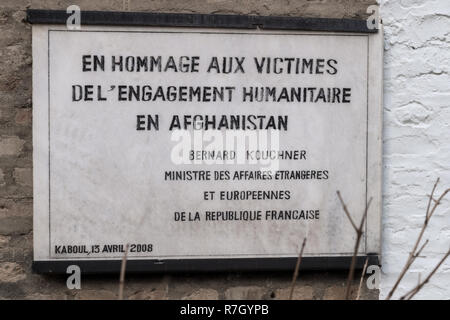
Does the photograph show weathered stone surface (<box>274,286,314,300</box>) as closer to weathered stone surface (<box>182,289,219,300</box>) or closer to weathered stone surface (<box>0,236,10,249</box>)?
weathered stone surface (<box>182,289,219,300</box>)

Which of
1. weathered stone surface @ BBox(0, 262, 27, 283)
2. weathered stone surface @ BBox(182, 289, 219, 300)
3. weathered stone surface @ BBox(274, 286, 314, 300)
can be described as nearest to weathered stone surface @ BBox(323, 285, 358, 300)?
weathered stone surface @ BBox(274, 286, 314, 300)

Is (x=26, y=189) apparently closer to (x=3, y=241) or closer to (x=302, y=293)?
(x=3, y=241)

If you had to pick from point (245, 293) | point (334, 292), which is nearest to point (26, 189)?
point (245, 293)

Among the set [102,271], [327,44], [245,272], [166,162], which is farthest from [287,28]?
[102,271]

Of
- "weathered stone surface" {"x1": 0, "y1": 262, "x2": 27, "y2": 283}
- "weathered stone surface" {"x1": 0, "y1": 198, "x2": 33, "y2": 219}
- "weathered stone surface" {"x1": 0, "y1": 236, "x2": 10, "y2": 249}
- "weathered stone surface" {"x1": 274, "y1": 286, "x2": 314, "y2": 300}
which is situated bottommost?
"weathered stone surface" {"x1": 274, "y1": 286, "x2": 314, "y2": 300}

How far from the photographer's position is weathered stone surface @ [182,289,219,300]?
2.85m

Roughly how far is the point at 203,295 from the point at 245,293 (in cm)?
22

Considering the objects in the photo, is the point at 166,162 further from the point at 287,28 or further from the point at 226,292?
the point at 287,28

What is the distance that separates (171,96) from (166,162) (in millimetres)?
340

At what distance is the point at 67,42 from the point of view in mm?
2723

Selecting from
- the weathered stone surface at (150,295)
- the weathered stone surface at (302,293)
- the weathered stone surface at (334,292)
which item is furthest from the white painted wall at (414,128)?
the weathered stone surface at (150,295)

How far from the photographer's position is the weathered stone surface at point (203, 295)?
9.36 ft

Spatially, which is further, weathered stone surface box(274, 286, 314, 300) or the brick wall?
weathered stone surface box(274, 286, 314, 300)

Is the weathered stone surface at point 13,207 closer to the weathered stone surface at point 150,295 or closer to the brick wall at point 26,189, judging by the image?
the brick wall at point 26,189
